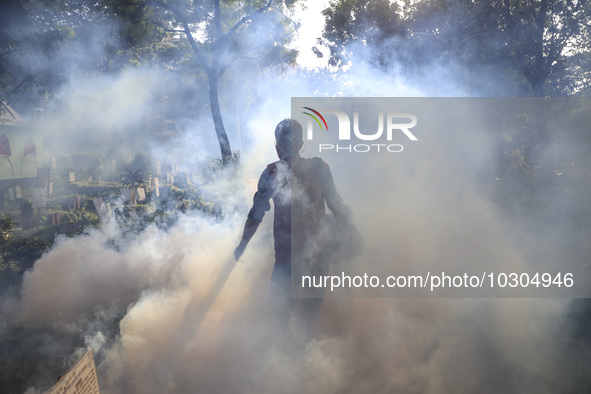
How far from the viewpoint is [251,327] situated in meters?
4.57

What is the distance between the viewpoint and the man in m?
4.34

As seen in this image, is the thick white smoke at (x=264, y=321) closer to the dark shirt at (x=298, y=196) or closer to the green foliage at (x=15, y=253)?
the green foliage at (x=15, y=253)

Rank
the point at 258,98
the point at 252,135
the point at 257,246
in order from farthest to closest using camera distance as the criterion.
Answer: the point at 252,135, the point at 258,98, the point at 257,246

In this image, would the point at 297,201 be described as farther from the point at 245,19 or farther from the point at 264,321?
the point at 245,19

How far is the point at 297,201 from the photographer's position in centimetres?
438

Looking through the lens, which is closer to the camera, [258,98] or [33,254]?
[33,254]

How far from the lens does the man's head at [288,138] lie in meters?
4.26

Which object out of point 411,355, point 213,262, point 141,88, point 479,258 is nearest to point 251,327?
point 411,355

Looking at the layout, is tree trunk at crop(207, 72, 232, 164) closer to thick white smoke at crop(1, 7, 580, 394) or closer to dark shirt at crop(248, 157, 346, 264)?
thick white smoke at crop(1, 7, 580, 394)

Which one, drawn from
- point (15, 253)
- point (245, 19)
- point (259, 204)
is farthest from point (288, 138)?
point (245, 19)

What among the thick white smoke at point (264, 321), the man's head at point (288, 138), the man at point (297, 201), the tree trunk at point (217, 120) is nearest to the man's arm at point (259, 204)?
the man at point (297, 201)

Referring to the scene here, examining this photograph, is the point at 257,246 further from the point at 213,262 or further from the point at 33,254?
the point at 33,254

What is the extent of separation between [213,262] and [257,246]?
112 cm

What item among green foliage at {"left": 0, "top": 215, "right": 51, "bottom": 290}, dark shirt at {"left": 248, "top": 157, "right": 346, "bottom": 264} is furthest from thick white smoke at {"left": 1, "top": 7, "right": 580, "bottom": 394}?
dark shirt at {"left": 248, "top": 157, "right": 346, "bottom": 264}
